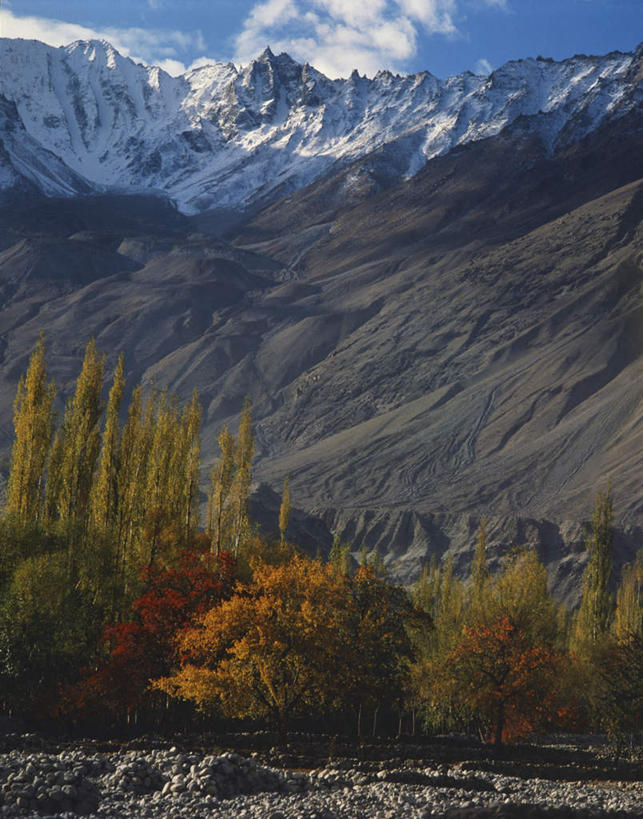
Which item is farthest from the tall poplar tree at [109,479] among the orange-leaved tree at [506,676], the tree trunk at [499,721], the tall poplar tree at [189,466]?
the tree trunk at [499,721]

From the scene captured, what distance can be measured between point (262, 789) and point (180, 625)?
14174mm

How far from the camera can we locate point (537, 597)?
65312 mm

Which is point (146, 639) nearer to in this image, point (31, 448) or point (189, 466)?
point (31, 448)

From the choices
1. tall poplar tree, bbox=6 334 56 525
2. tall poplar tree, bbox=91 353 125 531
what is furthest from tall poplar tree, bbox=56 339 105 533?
tall poplar tree, bbox=6 334 56 525

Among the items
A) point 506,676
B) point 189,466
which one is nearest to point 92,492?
point 189,466

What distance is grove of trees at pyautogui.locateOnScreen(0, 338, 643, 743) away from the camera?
110ft

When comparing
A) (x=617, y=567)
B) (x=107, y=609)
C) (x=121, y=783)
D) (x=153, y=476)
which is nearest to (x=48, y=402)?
(x=153, y=476)

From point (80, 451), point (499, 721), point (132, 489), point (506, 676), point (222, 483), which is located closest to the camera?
point (499, 721)

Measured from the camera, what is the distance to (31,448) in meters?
42.4

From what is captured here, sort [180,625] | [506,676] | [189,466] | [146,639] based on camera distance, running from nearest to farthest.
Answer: [146,639] → [180,625] → [506,676] → [189,466]

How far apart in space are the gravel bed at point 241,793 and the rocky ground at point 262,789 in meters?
0.03

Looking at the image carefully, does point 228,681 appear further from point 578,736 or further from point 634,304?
point 634,304

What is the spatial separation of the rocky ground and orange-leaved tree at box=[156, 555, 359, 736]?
9.16 feet

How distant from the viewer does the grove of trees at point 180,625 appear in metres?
33.4
